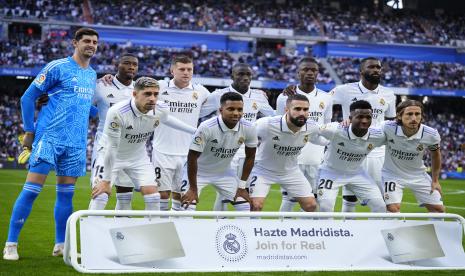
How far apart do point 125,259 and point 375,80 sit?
4822mm

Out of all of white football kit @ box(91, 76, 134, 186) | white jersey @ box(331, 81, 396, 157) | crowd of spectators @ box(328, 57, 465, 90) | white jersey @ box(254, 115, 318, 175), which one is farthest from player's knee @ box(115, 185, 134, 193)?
crowd of spectators @ box(328, 57, 465, 90)

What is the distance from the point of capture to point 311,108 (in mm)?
9672

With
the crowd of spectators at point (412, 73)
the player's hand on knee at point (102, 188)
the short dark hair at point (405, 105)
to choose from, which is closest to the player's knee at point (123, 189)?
the player's hand on knee at point (102, 188)

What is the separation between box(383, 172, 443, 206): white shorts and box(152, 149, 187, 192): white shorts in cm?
276

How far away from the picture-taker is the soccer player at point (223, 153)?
768 cm

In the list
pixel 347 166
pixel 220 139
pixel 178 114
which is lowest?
pixel 347 166

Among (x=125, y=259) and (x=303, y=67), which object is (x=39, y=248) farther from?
(x=303, y=67)

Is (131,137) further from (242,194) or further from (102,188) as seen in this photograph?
(242,194)

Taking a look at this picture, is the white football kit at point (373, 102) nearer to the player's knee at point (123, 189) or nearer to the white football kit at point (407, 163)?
the white football kit at point (407, 163)

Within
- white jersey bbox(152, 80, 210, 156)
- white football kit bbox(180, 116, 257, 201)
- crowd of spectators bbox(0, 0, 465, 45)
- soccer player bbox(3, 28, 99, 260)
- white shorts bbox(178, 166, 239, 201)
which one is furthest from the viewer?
crowd of spectators bbox(0, 0, 465, 45)

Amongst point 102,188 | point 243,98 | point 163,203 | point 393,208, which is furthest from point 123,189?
point 393,208

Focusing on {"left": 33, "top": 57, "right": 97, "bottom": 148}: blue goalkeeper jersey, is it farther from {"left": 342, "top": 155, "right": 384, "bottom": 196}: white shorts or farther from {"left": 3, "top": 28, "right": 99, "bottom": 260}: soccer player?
{"left": 342, "top": 155, "right": 384, "bottom": 196}: white shorts

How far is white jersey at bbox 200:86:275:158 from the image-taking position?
30.8ft

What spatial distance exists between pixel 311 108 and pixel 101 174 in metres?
3.43
